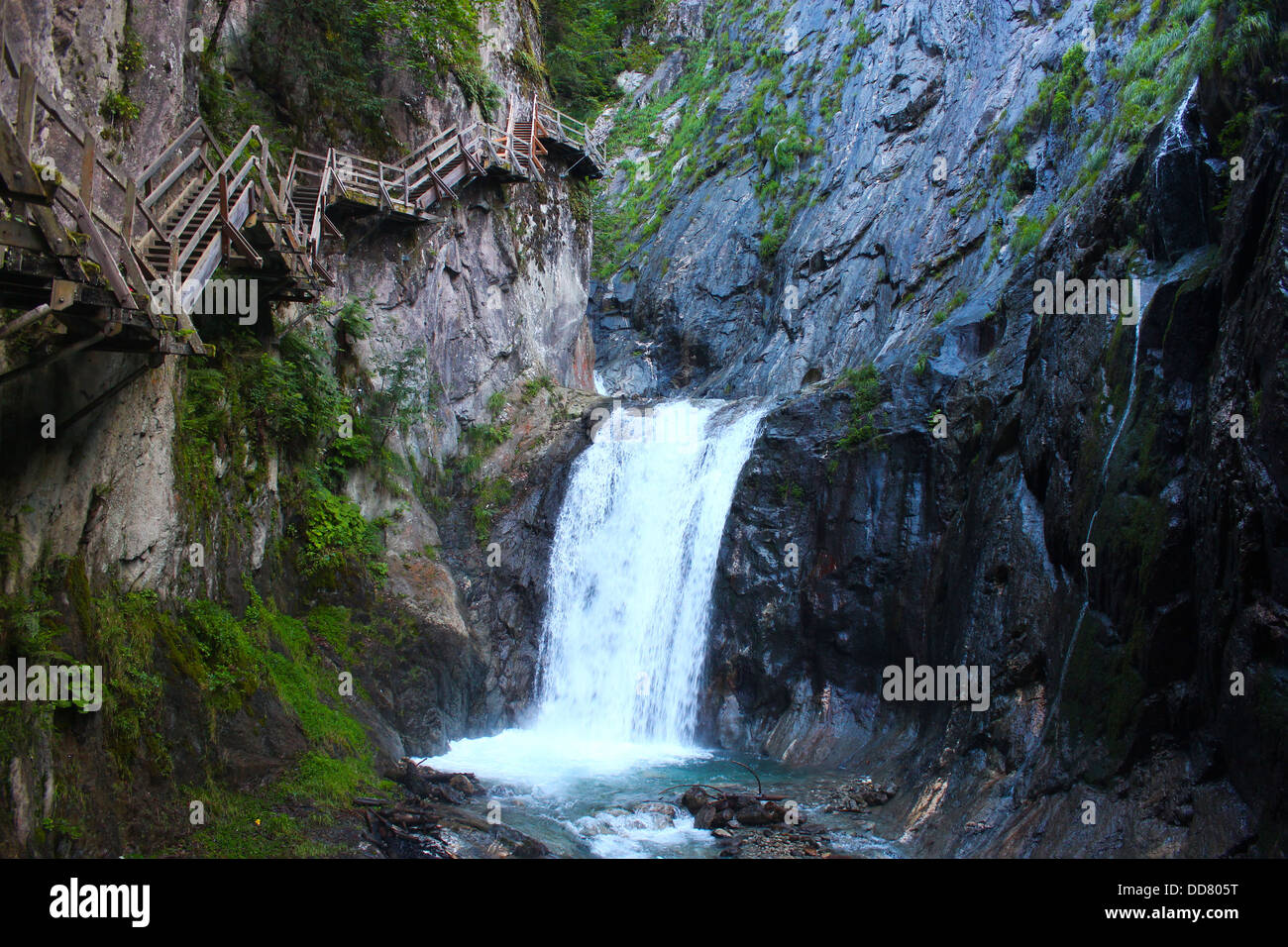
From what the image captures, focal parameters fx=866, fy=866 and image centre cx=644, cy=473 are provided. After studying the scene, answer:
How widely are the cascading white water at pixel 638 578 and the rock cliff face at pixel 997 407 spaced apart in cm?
75

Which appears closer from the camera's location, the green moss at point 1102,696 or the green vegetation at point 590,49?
the green moss at point 1102,696

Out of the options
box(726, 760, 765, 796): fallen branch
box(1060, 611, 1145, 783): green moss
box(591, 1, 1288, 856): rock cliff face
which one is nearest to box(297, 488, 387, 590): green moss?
box(591, 1, 1288, 856): rock cliff face

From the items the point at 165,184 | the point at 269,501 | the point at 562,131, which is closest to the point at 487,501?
the point at 269,501

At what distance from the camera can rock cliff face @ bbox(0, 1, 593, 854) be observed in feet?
28.0

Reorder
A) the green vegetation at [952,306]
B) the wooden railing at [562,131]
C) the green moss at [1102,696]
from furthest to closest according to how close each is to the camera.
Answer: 1. the wooden railing at [562,131]
2. the green vegetation at [952,306]
3. the green moss at [1102,696]

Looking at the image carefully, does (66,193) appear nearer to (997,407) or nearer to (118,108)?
(118,108)

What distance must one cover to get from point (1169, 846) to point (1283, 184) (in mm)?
5849

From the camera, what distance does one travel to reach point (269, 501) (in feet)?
Result: 46.3

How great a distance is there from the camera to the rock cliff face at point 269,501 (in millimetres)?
8531

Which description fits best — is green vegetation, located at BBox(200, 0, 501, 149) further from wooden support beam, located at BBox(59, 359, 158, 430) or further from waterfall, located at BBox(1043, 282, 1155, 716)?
waterfall, located at BBox(1043, 282, 1155, 716)

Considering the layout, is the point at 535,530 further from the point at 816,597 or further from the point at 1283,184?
the point at 1283,184

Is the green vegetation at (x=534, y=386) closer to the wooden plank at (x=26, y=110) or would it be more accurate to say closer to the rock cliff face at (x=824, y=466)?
the rock cliff face at (x=824, y=466)

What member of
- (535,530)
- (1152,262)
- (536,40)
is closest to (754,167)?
(536,40)

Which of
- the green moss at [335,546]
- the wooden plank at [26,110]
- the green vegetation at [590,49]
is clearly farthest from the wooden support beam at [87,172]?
the green vegetation at [590,49]
